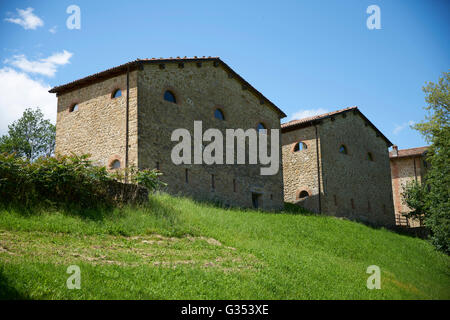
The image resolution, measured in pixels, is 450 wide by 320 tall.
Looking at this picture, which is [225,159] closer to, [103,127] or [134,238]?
[103,127]

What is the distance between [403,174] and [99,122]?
25805 mm

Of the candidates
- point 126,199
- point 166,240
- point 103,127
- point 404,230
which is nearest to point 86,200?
point 126,199

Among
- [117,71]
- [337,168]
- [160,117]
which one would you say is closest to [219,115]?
[160,117]

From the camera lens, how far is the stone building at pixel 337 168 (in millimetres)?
25641

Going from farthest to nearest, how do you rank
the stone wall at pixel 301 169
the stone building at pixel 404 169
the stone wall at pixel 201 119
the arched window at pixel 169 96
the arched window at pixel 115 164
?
the stone building at pixel 404 169 → the stone wall at pixel 301 169 → the arched window at pixel 169 96 → the stone wall at pixel 201 119 → the arched window at pixel 115 164

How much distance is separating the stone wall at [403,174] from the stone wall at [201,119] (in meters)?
15.5

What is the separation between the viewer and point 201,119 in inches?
802

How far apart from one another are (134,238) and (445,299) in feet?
31.0

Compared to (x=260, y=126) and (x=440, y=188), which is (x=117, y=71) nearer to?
(x=260, y=126)

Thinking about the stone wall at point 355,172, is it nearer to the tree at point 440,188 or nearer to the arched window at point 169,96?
the tree at point 440,188

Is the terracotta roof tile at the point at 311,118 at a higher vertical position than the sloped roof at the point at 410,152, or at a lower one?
higher

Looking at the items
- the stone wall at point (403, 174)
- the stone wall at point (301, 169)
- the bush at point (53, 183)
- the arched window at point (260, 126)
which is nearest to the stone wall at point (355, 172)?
the stone wall at point (301, 169)

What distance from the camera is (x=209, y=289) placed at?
28.1ft

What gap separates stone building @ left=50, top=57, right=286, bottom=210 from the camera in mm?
17828
